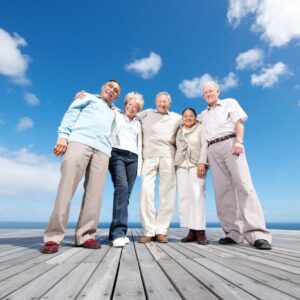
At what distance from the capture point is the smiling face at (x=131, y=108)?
3939 mm

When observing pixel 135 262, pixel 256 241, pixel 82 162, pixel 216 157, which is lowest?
pixel 135 262

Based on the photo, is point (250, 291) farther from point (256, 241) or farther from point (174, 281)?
point (256, 241)

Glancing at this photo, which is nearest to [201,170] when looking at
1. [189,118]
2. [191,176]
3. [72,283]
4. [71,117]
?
[191,176]

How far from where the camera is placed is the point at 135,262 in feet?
6.68

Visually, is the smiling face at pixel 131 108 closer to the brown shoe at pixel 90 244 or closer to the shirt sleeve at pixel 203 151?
the shirt sleeve at pixel 203 151

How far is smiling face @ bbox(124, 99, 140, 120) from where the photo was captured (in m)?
3.94

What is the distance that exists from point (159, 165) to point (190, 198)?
689 mm

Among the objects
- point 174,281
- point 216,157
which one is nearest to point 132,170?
point 216,157

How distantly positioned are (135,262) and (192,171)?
2087 millimetres

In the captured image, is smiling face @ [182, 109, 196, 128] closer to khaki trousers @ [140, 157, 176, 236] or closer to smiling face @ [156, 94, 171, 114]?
smiling face @ [156, 94, 171, 114]

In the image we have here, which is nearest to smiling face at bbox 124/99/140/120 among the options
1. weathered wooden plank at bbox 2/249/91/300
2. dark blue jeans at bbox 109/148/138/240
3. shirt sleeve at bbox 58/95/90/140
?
dark blue jeans at bbox 109/148/138/240

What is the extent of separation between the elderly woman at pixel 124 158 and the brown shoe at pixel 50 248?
858mm

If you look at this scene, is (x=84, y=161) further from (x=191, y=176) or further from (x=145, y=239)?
(x=191, y=176)

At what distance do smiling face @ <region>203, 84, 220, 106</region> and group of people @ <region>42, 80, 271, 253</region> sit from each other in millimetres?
15
